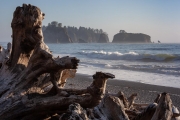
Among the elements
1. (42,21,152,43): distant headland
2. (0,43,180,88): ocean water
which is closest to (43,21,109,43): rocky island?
(42,21,152,43): distant headland

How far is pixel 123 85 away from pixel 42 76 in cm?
634

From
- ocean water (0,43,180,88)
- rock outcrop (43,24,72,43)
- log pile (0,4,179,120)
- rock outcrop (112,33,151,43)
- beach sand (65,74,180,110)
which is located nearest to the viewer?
log pile (0,4,179,120)

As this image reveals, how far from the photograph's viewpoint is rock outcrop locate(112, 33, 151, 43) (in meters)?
103

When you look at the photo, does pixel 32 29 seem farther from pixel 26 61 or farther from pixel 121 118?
pixel 121 118

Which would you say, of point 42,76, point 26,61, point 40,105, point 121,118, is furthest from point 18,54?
point 121,118

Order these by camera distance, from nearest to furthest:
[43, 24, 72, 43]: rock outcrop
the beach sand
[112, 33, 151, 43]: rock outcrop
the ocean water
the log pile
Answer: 1. the log pile
2. the beach sand
3. the ocean water
4. [112, 33, 151, 43]: rock outcrop
5. [43, 24, 72, 43]: rock outcrop

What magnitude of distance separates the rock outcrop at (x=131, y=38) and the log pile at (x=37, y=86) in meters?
99.7

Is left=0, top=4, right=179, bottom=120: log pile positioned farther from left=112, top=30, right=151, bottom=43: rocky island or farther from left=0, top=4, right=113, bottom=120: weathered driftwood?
left=112, top=30, right=151, bottom=43: rocky island

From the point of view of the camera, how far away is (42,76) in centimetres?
394

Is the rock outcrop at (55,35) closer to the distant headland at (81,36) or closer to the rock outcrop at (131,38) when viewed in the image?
the distant headland at (81,36)

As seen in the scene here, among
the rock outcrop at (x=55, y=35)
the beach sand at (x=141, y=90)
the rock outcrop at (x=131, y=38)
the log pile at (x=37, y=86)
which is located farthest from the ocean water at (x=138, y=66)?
the rock outcrop at (x=55, y=35)

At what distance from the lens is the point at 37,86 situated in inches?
153

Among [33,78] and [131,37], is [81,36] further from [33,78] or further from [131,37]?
[33,78]

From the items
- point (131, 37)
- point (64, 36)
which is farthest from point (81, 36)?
point (131, 37)
